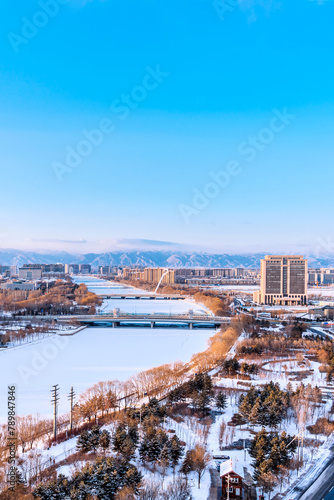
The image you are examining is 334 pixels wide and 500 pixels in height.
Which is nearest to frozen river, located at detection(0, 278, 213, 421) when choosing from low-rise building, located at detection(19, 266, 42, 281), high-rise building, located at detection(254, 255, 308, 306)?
high-rise building, located at detection(254, 255, 308, 306)

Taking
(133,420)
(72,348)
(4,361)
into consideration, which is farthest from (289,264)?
(133,420)

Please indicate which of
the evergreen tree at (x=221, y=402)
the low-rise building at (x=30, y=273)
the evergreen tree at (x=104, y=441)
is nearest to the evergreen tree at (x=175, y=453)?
the evergreen tree at (x=104, y=441)

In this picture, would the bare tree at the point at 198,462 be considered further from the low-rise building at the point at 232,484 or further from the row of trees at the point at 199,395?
the row of trees at the point at 199,395

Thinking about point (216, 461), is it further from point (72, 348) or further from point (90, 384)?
point (72, 348)

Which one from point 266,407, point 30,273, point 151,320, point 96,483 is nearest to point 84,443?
point 96,483

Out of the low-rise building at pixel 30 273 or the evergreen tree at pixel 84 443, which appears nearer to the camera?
the evergreen tree at pixel 84 443

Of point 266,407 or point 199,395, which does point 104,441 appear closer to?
point 199,395
